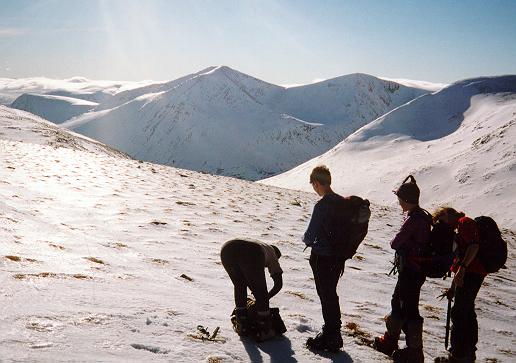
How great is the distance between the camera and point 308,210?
16.8 m

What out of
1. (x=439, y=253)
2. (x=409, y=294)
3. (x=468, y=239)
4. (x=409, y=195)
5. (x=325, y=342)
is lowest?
(x=325, y=342)

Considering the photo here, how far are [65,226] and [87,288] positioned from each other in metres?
3.91

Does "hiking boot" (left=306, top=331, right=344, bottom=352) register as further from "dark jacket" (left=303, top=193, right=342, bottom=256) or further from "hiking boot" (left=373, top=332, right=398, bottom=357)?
"dark jacket" (left=303, top=193, right=342, bottom=256)

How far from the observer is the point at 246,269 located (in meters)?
4.96

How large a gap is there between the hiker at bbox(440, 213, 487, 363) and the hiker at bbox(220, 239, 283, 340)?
2.37m

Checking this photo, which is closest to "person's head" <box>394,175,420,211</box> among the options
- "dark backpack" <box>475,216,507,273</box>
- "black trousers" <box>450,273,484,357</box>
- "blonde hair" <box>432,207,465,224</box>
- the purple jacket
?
the purple jacket

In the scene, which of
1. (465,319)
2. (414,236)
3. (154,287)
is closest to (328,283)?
(414,236)

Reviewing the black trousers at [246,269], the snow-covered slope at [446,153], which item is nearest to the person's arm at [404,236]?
the black trousers at [246,269]

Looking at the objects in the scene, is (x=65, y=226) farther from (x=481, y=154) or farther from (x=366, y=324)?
(x=481, y=154)

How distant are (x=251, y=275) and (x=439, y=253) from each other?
238 cm

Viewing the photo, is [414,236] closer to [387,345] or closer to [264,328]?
[387,345]

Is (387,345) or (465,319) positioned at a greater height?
(465,319)

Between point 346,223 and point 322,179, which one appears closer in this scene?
point 346,223

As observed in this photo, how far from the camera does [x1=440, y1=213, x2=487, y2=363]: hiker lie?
5.07m
